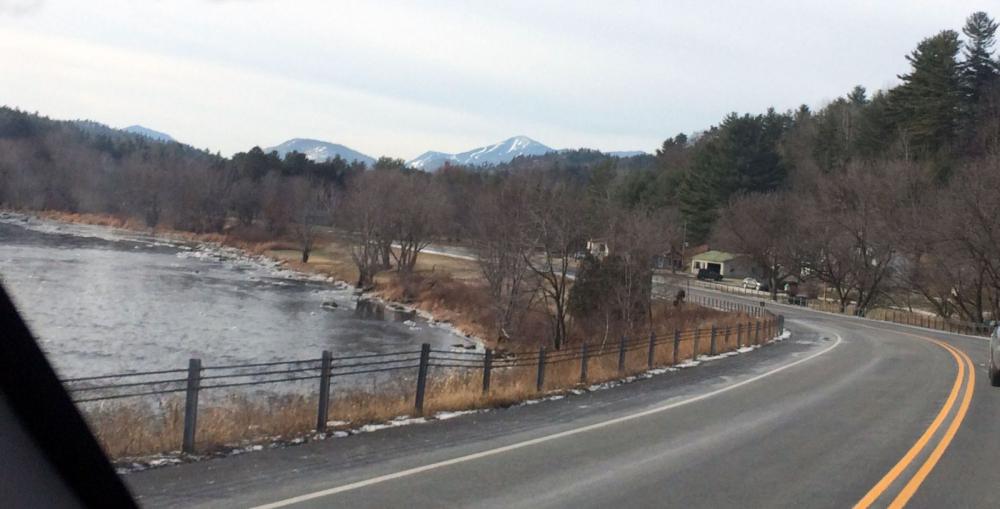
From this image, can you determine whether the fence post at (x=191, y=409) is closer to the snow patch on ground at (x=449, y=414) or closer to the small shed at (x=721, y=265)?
the snow patch on ground at (x=449, y=414)

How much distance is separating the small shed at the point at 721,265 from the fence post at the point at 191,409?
306ft

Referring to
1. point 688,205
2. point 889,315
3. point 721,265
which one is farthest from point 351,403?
point 721,265

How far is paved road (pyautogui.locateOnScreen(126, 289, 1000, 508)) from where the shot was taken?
24.5 feet

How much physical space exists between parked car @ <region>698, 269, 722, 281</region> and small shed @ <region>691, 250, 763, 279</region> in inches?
102

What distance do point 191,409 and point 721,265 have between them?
97.4 m

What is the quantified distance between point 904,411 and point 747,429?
13.0 ft

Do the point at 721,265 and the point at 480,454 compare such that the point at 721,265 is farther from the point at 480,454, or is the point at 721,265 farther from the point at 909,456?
the point at 480,454

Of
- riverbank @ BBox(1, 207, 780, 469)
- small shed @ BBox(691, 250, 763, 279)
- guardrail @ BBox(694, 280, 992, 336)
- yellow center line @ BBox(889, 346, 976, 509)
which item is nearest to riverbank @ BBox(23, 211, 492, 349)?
riverbank @ BBox(1, 207, 780, 469)

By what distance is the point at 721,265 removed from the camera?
333 feet

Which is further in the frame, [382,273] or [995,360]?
[382,273]

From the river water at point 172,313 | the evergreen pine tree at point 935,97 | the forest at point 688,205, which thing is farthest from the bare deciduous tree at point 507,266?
the evergreen pine tree at point 935,97

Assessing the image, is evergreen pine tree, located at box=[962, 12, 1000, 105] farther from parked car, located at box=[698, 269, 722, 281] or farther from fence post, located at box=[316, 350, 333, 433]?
fence post, located at box=[316, 350, 333, 433]

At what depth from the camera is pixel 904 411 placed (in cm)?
1398

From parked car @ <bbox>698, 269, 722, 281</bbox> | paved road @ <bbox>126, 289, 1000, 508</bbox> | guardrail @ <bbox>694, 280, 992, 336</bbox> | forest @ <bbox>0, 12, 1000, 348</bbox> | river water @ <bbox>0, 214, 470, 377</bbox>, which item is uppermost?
forest @ <bbox>0, 12, 1000, 348</bbox>
